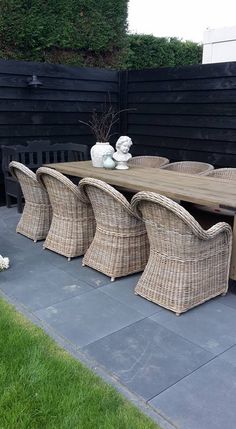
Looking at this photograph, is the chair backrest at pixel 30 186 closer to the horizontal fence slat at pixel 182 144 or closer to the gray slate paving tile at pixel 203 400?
the horizontal fence slat at pixel 182 144

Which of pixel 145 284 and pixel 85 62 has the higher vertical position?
A: pixel 85 62

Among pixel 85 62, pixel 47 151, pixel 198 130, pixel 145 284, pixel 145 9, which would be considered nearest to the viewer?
pixel 145 284

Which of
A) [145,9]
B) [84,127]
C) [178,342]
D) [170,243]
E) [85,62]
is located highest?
[145,9]

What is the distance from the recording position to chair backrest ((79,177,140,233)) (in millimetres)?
2758

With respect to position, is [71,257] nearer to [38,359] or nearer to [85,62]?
[38,359]

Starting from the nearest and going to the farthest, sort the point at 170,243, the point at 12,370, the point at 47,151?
the point at 12,370 < the point at 170,243 < the point at 47,151

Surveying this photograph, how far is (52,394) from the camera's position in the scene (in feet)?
5.82

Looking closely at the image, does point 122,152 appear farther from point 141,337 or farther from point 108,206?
point 141,337

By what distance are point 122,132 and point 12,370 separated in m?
4.63

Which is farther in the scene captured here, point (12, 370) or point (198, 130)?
point (198, 130)

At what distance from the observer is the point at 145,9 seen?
29.6 feet

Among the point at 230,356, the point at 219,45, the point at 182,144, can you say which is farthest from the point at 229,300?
the point at 219,45

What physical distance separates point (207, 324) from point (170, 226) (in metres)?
0.65

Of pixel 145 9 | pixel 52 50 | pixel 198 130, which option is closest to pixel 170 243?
pixel 198 130
